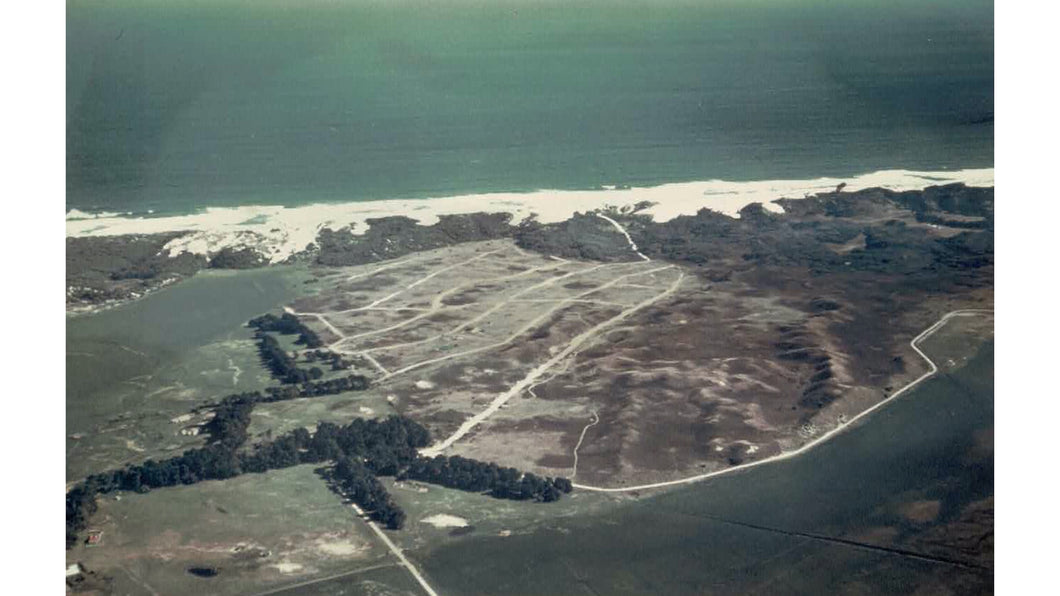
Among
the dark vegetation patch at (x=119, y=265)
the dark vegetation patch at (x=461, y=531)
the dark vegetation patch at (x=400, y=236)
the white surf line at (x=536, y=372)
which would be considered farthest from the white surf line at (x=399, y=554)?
the dark vegetation patch at (x=400, y=236)

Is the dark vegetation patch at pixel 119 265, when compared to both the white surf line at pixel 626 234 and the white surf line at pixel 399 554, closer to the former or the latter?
the white surf line at pixel 626 234

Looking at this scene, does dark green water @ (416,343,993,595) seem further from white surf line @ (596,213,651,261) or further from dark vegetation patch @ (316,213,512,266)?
dark vegetation patch @ (316,213,512,266)

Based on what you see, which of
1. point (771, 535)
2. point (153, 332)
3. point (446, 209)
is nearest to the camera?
point (771, 535)

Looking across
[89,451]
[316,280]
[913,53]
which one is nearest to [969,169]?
[913,53]

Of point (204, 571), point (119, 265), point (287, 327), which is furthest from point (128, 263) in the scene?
point (204, 571)

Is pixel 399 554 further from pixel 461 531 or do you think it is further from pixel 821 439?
pixel 821 439

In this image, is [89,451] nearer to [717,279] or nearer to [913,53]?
[717,279]

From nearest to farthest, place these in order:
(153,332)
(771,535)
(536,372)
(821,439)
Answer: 1. (771,535)
2. (821,439)
3. (536,372)
4. (153,332)
